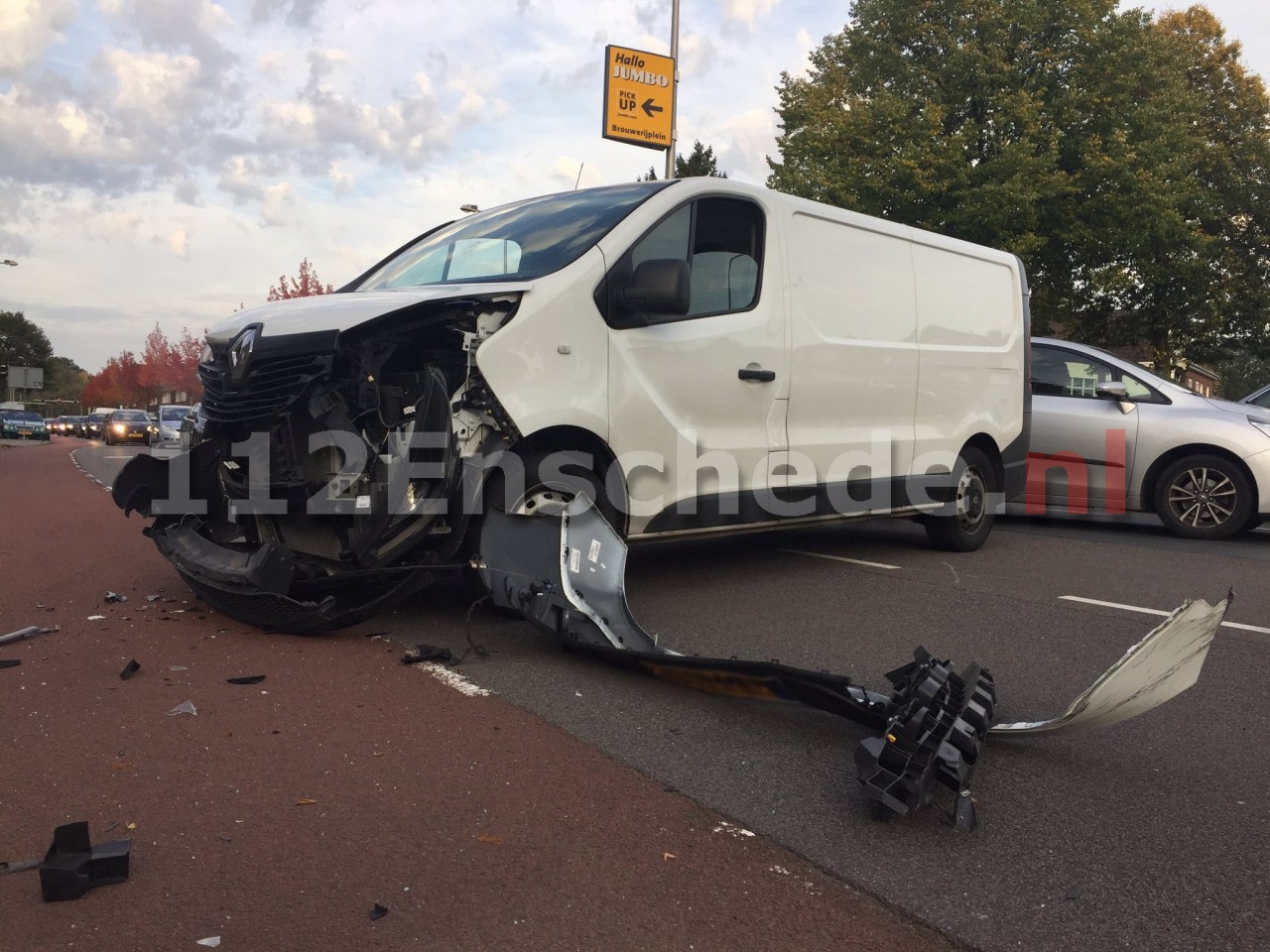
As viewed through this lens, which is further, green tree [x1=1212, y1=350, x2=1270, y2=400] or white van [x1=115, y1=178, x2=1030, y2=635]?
green tree [x1=1212, y1=350, x2=1270, y2=400]

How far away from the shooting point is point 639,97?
1825 centimetres

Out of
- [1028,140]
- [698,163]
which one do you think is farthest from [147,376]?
[1028,140]

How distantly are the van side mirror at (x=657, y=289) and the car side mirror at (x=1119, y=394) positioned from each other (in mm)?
6402

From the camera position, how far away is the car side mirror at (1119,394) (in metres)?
9.57

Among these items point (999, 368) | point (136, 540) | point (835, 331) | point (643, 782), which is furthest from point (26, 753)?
point (999, 368)

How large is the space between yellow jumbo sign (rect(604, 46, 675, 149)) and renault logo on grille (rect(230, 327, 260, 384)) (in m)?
14.5

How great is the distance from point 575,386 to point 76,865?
2.88 meters

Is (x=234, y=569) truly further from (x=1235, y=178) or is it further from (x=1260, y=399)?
(x=1235, y=178)

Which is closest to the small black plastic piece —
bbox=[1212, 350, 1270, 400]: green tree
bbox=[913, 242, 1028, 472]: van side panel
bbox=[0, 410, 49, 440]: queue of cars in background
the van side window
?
the van side window

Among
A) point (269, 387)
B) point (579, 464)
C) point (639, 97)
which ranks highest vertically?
point (639, 97)

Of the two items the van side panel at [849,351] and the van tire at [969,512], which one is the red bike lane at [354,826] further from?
the van tire at [969,512]

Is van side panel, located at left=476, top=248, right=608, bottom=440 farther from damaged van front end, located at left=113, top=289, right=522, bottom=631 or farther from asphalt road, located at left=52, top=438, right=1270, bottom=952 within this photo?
asphalt road, located at left=52, top=438, right=1270, bottom=952

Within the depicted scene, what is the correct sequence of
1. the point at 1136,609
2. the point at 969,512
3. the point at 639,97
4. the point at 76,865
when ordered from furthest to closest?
1. the point at 639,97
2. the point at 969,512
3. the point at 1136,609
4. the point at 76,865

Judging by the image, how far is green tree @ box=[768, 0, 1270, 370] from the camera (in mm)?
20750
